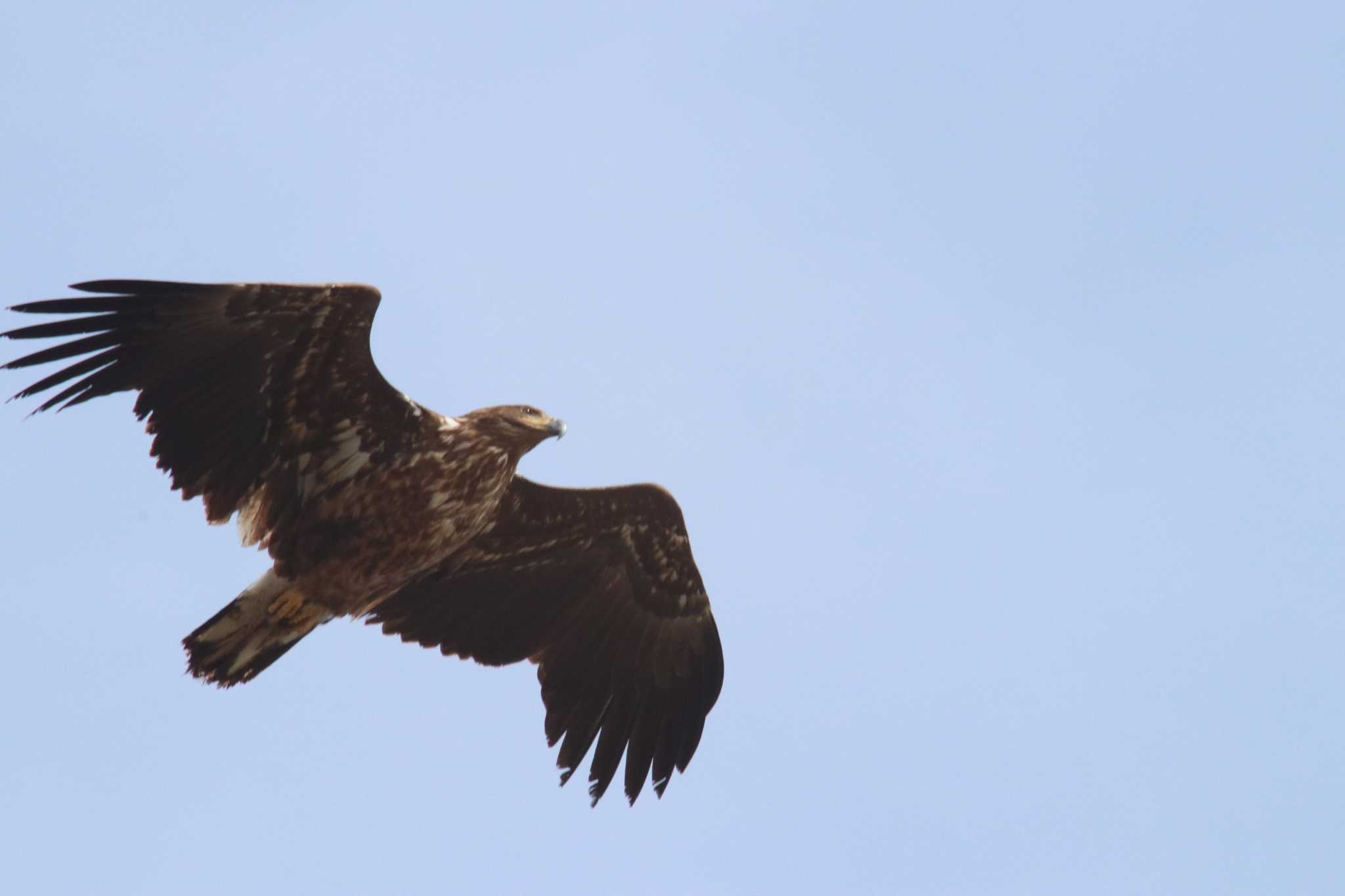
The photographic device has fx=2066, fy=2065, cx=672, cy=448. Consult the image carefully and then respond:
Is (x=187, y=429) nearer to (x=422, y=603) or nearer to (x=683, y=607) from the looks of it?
(x=422, y=603)

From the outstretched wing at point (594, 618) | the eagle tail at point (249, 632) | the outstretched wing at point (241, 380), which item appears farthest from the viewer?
the outstretched wing at point (594, 618)

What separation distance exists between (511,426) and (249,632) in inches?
102

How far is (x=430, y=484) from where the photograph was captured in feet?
53.1

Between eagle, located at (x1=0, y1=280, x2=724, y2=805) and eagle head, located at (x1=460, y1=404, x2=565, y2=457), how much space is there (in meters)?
0.02

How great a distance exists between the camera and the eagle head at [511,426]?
16438 mm

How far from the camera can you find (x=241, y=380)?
50.8 ft

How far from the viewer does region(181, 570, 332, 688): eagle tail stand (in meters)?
15.9

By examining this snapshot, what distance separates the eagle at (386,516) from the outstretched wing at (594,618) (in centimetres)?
2

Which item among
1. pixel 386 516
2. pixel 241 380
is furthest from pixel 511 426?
pixel 241 380

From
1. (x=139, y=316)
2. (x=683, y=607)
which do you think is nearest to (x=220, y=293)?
(x=139, y=316)

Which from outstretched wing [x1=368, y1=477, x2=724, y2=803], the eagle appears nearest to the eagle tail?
the eagle

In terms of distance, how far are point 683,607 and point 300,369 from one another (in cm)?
434

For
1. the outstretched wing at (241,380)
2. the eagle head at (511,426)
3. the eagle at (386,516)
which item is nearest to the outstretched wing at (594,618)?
the eagle at (386,516)

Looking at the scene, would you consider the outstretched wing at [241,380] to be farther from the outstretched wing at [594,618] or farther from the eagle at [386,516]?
the outstretched wing at [594,618]
